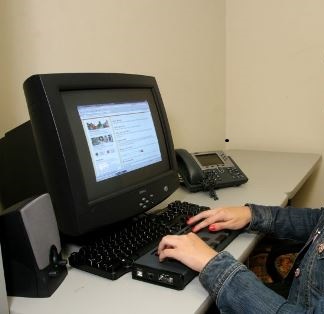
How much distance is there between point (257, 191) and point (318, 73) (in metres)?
0.89

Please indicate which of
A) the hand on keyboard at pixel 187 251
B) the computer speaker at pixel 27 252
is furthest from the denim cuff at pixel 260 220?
the computer speaker at pixel 27 252

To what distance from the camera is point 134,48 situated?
1.46 metres

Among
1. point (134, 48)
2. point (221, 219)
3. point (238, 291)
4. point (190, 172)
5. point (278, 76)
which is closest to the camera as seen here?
point (238, 291)

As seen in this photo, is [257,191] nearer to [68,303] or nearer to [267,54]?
[68,303]

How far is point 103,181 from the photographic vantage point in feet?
2.84

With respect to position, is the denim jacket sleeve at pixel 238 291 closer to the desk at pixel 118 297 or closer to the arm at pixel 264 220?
the desk at pixel 118 297

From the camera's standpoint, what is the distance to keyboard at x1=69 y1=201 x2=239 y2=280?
0.76 metres

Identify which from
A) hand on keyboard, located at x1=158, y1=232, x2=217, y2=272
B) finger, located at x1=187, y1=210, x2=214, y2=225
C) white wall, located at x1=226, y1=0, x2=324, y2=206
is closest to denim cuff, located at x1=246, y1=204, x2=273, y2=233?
finger, located at x1=187, y1=210, x2=214, y2=225

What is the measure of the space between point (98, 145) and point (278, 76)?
1405 mm

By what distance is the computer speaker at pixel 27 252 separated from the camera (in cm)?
68

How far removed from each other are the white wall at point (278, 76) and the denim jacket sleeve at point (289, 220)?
102 cm

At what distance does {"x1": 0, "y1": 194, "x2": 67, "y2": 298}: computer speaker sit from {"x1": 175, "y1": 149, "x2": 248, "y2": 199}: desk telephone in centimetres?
66

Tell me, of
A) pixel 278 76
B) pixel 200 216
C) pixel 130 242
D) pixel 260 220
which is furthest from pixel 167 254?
pixel 278 76

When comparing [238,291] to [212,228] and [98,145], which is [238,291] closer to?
[212,228]
